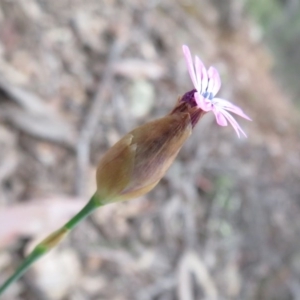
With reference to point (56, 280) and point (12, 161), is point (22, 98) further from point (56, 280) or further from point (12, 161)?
point (56, 280)

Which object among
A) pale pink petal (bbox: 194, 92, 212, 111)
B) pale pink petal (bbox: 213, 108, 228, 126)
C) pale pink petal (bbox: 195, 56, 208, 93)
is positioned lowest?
pale pink petal (bbox: 213, 108, 228, 126)

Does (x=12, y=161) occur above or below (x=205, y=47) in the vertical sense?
below

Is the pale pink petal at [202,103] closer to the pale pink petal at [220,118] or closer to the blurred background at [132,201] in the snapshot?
the pale pink petal at [220,118]

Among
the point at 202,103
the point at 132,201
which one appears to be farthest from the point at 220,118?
the point at 132,201

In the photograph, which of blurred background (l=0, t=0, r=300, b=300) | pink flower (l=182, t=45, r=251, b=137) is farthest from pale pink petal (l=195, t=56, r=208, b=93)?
blurred background (l=0, t=0, r=300, b=300)

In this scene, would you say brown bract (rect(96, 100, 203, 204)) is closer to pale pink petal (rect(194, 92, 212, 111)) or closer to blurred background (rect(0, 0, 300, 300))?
pale pink petal (rect(194, 92, 212, 111))

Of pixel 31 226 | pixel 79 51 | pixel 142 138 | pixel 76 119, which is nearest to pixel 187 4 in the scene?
pixel 79 51

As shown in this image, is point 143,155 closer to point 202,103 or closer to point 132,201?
point 202,103
